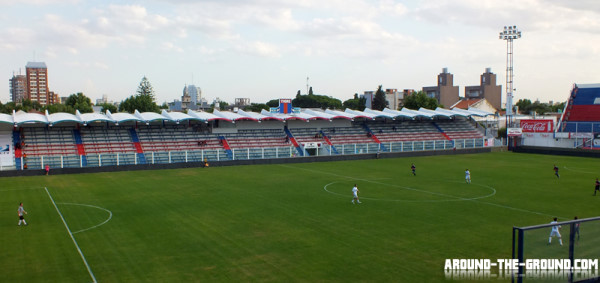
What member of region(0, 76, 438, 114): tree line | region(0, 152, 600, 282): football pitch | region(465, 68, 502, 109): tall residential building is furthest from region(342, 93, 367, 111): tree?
region(0, 152, 600, 282): football pitch

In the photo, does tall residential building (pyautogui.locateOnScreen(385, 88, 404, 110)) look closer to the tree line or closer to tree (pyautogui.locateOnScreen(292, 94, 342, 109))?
the tree line

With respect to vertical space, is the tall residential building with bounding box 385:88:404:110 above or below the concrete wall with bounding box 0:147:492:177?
above

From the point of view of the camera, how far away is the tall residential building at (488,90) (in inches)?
5965

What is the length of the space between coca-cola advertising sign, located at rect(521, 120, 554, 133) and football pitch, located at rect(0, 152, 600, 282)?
86.1ft

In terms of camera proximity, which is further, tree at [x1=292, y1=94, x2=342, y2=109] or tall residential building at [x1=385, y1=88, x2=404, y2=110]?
tree at [x1=292, y1=94, x2=342, y2=109]

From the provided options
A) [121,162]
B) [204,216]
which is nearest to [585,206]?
[204,216]

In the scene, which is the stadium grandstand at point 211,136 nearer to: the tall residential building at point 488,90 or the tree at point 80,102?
the tree at point 80,102

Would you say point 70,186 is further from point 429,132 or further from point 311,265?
point 429,132

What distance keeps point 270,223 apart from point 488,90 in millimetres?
143550

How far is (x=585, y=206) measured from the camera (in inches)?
1083

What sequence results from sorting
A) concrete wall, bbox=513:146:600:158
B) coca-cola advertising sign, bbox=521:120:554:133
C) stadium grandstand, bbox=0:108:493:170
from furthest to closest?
coca-cola advertising sign, bbox=521:120:554:133 → concrete wall, bbox=513:146:600:158 → stadium grandstand, bbox=0:108:493:170

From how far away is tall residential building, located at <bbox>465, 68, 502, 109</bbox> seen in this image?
151500mm

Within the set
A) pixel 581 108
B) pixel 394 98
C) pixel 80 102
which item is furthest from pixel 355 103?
pixel 581 108

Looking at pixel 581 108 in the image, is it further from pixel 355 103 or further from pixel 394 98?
pixel 355 103
